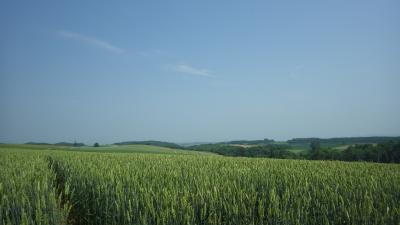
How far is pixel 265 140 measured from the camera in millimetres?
110312

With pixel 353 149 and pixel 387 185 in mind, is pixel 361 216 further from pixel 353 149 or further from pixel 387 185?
pixel 353 149

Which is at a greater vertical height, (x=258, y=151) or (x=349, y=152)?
(x=349, y=152)

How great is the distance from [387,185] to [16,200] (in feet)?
23.1

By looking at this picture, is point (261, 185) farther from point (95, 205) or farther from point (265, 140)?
point (265, 140)

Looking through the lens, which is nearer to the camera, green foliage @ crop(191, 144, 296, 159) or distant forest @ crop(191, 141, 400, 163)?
distant forest @ crop(191, 141, 400, 163)

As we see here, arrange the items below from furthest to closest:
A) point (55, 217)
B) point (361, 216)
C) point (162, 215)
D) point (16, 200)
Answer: point (16, 200) → point (55, 217) → point (162, 215) → point (361, 216)

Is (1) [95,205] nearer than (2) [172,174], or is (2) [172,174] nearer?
(1) [95,205]

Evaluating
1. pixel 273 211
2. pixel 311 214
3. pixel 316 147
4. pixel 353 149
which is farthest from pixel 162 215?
pixel 316 147

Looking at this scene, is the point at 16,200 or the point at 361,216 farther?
the point at 16,200

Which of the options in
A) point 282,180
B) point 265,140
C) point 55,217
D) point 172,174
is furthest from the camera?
point 265,140

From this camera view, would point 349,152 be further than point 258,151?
No

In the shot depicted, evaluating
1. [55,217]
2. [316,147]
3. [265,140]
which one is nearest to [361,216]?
[55,217]

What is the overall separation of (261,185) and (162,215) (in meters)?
3.26

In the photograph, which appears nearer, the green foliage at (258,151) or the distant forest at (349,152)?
the distant forest at (349,152)
